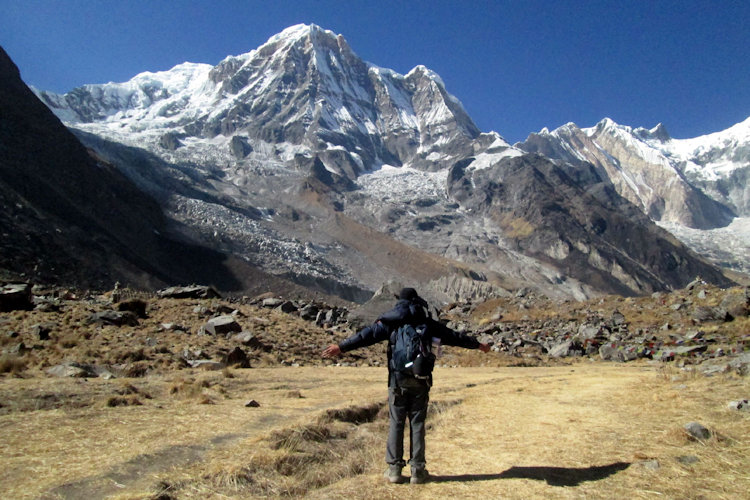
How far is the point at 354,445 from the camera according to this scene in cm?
639

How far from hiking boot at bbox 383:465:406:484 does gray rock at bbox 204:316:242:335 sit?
43.4 ft

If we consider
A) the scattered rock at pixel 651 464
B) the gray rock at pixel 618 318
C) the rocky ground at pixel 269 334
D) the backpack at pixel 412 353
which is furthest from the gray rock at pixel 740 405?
the gray rock at pixel 618 318

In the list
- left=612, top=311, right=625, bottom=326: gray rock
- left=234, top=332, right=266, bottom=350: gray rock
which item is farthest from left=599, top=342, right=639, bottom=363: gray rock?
left=234, top=332, right=266, bottom=350: gray rock

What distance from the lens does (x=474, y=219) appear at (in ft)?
597

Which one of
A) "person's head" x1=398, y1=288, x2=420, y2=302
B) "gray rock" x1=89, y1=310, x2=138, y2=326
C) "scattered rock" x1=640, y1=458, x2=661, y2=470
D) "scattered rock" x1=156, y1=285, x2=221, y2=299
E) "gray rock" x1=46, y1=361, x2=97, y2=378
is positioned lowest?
"scattered rock" x1=640, y1=458, x2=661, y2=470

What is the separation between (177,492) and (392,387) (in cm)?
230

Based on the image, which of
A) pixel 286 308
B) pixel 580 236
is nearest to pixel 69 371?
pixel 286 308

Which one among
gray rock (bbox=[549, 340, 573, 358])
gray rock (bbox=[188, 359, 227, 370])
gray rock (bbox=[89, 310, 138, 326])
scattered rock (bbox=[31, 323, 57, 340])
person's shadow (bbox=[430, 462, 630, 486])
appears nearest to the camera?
Result: person's shadow (bbox=[430, 462, 630, 486])

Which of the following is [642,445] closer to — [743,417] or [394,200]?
[743,417]

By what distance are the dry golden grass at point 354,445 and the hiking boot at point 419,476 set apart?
116 mm

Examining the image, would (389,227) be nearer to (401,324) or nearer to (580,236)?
(580,236)

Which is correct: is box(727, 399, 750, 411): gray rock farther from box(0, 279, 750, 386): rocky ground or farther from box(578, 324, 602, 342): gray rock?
box(578, 324, 602, 342): gray rock

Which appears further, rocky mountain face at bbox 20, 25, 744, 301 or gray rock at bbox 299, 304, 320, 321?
rocky mountain face at bbox 20, 25, 744, 301

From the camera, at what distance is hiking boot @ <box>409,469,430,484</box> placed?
496 centimetres
